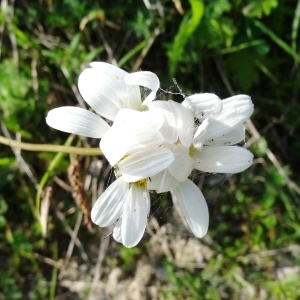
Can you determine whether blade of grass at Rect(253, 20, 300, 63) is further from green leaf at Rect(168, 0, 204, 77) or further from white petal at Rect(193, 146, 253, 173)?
white petal at Rect(193, 146, 253, 173)

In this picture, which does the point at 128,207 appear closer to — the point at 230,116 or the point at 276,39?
the point at 230,116

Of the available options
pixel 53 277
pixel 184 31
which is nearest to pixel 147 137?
pixel 184 31

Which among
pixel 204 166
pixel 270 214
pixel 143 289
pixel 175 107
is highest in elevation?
pixel 175 107

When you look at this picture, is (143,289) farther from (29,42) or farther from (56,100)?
(29,42)

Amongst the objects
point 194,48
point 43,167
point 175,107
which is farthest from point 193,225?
point 43,167

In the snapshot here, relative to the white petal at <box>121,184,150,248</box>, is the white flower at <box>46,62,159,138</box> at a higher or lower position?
higher

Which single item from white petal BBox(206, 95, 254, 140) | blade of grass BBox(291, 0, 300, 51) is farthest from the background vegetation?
white petal BBox(206, 95, 254, 140)
